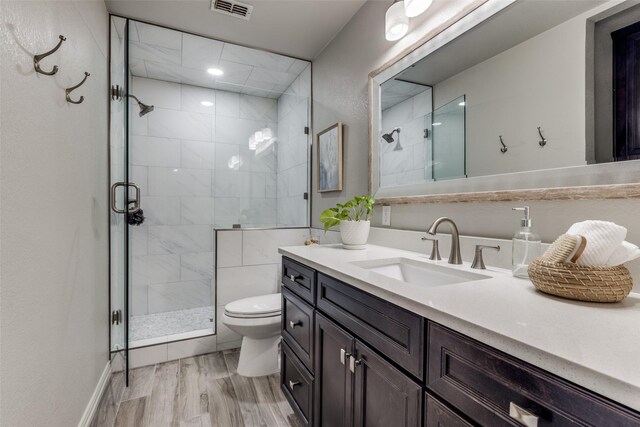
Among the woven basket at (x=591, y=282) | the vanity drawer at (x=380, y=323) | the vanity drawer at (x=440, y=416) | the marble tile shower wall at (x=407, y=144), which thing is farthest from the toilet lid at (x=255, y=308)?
the woven basket at (x=591, y=282)

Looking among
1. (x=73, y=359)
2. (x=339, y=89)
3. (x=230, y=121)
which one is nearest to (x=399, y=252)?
(x=339, y=89)

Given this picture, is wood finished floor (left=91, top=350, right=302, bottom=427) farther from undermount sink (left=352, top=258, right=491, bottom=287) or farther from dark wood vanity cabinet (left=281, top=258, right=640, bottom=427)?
undermount sink (left=352, top=258, right=491, bottom=287)

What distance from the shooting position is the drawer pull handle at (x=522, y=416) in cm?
50

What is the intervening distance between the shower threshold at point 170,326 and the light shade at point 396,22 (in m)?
2.27

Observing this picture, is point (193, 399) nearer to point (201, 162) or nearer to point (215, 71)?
point (201, 162)

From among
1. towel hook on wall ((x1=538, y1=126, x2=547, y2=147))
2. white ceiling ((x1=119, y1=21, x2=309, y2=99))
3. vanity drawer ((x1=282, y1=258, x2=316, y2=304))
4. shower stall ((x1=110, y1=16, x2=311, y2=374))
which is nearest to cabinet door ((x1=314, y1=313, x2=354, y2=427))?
vanity drawer ((x1=282, y1=258, x2=316, y2=304))

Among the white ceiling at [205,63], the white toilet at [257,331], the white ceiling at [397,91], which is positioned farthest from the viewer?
the white ceiling at [205,63]

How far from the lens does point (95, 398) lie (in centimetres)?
165

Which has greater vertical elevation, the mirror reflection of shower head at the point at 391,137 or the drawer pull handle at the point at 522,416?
the mirror reflection of shower head at the point at 391,137

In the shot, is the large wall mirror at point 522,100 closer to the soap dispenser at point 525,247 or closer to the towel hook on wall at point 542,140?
the towel hook on wall at point 542,140

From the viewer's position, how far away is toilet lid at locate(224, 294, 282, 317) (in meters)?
1.95

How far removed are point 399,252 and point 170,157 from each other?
95.7 inches

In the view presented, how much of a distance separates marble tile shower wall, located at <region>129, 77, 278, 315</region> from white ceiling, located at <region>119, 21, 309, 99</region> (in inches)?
3.6

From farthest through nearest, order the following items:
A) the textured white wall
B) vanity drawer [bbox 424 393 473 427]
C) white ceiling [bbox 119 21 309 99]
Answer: white ceiling [bbox 119 21 309 99]
the textured white wall
vanity drawer [bbox 424 393 473 427]
